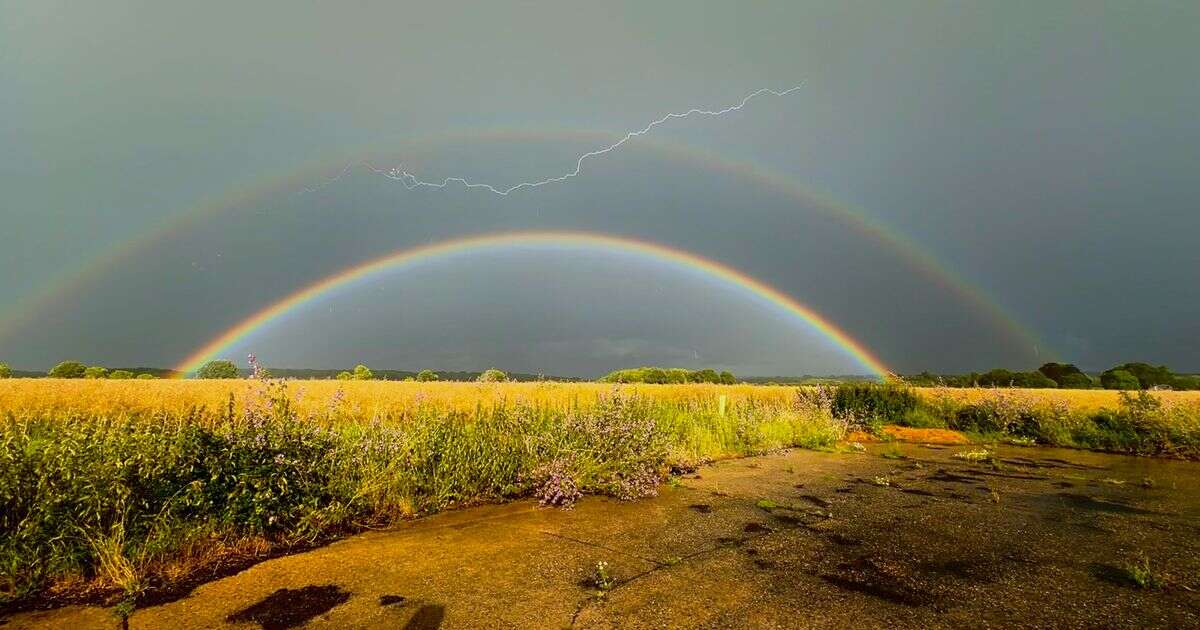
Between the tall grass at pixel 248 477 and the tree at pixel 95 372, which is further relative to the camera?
the tree at pixel 95 372

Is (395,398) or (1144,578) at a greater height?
(395,398)

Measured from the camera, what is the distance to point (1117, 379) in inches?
3145

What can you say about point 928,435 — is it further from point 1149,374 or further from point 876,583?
point 1149,374

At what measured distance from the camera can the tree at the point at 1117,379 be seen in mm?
73938

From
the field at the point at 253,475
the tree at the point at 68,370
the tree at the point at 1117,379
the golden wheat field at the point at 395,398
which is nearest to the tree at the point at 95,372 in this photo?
the tree at the point at 68,370

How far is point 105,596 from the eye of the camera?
4.30 metres

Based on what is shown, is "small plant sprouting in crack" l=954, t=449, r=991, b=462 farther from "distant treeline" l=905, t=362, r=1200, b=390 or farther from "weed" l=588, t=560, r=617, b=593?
"distant treeline" l=905, t=362, r=1200, b=390

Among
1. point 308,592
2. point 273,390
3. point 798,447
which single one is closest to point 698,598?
point 308,592

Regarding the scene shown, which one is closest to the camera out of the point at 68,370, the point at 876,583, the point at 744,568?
the point at 876,583

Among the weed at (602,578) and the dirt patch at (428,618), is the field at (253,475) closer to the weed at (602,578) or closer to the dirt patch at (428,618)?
the dirt patch at (428,618)

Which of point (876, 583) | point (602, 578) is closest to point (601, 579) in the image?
point (602, 578)

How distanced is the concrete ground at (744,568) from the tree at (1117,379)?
88873 mm

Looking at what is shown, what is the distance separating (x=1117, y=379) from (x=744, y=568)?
10428 cm

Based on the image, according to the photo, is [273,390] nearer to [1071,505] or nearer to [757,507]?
[757,507]
